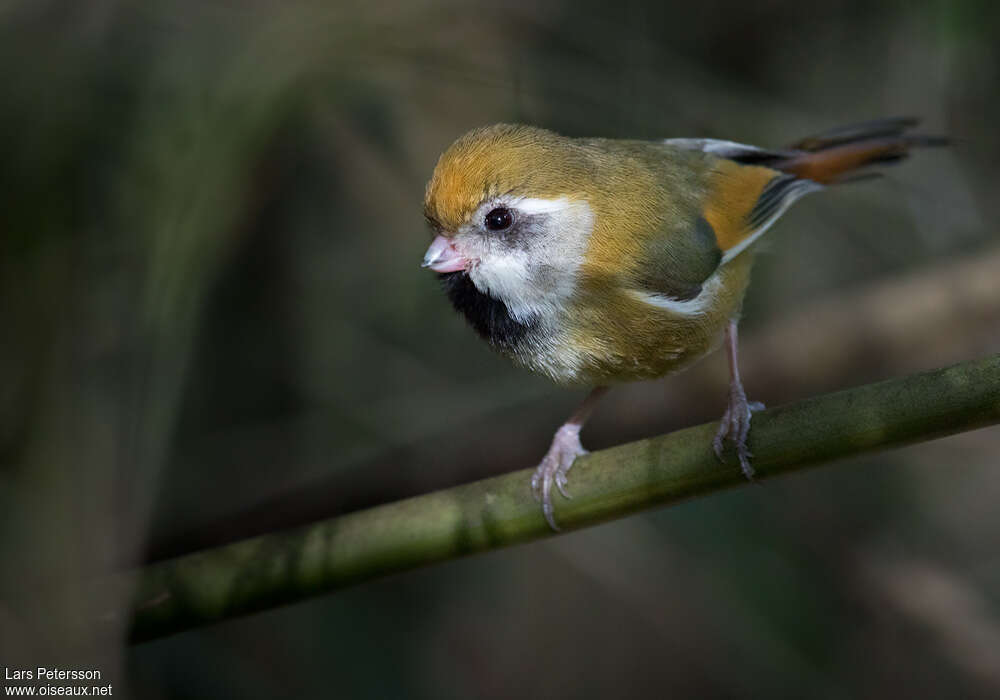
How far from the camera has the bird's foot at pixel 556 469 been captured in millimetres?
2768

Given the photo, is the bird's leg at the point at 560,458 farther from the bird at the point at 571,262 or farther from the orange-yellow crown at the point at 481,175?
the orange-yellow crown at the point at 481,175

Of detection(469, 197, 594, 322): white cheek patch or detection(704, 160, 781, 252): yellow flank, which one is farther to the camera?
detection(704, 160, 781, 252): yellow flank

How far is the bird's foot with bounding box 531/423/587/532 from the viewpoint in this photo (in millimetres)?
2768

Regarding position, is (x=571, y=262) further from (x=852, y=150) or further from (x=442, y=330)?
(x=442, y=330)

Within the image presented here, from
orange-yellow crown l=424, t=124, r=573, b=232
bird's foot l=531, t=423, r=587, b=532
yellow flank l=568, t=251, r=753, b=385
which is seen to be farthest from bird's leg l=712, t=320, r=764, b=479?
orange-yellow crown l=424, t=124, r=573, b=232

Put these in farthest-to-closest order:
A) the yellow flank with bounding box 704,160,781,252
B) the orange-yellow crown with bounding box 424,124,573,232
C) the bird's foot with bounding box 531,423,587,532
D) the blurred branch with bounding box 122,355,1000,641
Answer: the yellow flank with bounding box 704,160,781,252, the orange-yellow crown with bounding box 424,124,573,232, the bird's foot with bounding box 531,423,587,532, the blurred branch with bounding box 122,355,1000,641

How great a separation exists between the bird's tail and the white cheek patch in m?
1.26

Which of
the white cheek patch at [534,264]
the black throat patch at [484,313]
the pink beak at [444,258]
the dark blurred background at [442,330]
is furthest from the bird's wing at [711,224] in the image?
the dark blurred background at [442,330]

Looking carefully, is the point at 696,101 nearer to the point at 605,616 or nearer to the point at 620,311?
the point at 620,311

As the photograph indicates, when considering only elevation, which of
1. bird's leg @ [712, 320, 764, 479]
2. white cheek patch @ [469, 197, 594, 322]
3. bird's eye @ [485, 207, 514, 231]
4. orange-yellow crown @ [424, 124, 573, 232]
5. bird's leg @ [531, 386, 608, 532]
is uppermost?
orange-yellow crown @ [424, 124, 573, 232]

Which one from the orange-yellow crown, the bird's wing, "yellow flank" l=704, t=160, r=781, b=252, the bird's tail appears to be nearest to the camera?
the orange-yellow crown

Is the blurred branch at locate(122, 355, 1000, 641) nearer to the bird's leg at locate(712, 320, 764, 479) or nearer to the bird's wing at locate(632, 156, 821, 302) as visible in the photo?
the bird's leg at locate(712, 320, 764, 479)

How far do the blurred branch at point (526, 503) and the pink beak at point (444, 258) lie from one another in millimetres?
684

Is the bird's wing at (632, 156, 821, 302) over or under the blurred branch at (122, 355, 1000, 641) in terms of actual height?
over
